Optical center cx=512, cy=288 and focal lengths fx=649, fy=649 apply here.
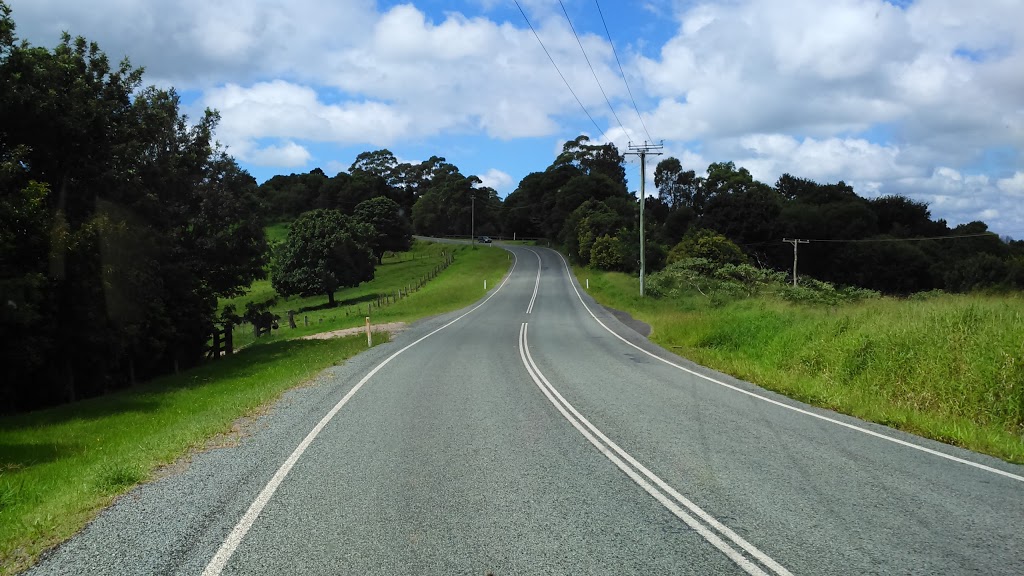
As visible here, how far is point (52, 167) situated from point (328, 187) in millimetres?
115895

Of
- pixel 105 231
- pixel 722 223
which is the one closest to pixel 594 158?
pixel 722 223

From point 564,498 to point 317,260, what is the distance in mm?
58939

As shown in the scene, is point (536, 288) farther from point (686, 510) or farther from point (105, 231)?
point (686, 510)

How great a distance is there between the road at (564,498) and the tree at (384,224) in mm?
83240

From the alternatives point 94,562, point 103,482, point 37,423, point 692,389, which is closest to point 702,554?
point 94,562

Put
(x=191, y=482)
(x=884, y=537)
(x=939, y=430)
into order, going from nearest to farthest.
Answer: (x=884, y=537) → (x=191, y=482) → (x=939, y=430)

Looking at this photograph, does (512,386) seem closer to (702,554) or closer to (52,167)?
(702,554)

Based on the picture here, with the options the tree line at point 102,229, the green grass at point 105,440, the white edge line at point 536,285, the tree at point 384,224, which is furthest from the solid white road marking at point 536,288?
the green grass at point 105,440

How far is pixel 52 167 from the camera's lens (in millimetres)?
17656

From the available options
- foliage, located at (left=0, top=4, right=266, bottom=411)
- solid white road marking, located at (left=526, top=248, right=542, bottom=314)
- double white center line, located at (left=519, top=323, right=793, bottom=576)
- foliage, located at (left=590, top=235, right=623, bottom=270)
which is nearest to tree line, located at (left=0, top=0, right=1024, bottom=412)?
foliage, located at (left=0, top=4, right=266, bottom=411)

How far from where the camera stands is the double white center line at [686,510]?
436 cm

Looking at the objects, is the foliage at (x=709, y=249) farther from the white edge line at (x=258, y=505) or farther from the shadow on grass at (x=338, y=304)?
the white edge line at (x=258, y=505)

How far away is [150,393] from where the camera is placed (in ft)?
55.7

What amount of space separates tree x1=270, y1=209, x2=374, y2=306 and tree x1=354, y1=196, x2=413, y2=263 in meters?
25.6
